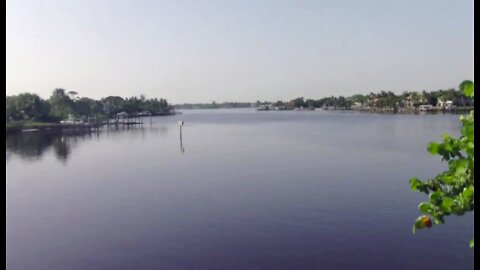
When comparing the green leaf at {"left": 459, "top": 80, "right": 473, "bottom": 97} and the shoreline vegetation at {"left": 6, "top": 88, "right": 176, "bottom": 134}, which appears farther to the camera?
the shoreline vegetation at {"left": 6, "top": 88, "right": 176, "bottom": 134}

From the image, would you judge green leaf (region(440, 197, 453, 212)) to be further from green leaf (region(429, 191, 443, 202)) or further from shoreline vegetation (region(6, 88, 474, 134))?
shoreline vegetation (region(6, 88, 474, 134))

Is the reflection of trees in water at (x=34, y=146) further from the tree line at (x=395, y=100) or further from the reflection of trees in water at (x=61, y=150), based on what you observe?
the tree line at (x=395, y=100)

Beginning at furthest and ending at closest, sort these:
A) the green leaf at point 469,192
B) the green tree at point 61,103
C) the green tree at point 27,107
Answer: the green tree at point 61,103
the green tree at point 27,107
the green leaf at point 469,192

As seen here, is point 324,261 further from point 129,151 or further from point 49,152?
point 49,152

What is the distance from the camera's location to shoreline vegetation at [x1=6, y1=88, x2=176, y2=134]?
60000mm

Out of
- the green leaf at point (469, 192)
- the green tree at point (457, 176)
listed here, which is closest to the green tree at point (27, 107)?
the green tree at point (457, 176)

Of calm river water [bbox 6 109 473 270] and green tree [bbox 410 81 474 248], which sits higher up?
green tree [bbox 410 81 474 248]

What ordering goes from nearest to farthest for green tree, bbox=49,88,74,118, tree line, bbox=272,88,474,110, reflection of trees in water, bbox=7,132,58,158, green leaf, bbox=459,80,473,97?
green leaf, bbox=459,80,473,97 → reflection of trees in water, bbox=7,132,58,158 → green tree, bbox=49,88,74,118 → tree line, bbox=272,88,474,110

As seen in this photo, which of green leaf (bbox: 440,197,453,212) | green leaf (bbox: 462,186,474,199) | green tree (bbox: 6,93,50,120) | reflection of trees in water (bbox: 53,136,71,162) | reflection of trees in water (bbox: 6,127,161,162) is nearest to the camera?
green leaf (bbox: 462,186,474,199)

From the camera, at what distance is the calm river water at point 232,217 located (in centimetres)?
1053

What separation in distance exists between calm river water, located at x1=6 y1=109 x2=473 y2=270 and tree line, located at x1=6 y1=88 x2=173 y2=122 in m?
35.5

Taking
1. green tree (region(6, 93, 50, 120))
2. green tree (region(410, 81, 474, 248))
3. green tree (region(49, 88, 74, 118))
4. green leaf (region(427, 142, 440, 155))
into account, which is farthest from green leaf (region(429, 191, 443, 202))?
green tree (region(49, 88, 74, 118))
